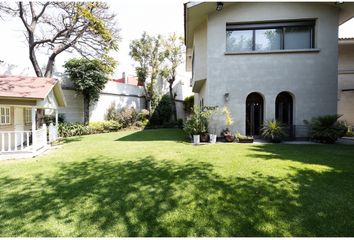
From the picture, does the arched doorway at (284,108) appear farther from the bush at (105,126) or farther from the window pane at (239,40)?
the bush at (105,126)

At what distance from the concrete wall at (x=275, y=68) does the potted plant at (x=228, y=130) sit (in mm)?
333

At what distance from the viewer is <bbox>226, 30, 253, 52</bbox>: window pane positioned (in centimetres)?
1145

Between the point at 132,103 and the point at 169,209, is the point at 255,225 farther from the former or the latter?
the point at 132,103

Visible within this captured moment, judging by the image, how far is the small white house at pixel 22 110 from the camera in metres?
8.78

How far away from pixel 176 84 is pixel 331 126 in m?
18.1

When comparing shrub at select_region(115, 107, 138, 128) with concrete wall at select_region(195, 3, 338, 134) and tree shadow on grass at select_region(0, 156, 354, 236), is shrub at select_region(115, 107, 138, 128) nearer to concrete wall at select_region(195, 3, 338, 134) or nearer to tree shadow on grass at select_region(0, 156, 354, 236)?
concrete wall at select_region(195, 3, 338, 134)

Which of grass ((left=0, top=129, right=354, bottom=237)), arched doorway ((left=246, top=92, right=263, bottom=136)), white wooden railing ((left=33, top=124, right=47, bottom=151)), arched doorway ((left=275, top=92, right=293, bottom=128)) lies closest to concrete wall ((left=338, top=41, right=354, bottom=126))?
arched doorway ((left=275, top=92, right=293, bottom=128))

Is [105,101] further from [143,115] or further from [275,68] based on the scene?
[275,68]

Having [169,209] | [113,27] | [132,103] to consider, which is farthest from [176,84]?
[169,209]

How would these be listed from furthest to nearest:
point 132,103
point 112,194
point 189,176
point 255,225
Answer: point 132,103 < point 189,176 < point 112,194 < point 255,225

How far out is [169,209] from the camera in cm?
372

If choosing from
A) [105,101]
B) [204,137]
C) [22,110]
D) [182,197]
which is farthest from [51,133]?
→ [182,197]

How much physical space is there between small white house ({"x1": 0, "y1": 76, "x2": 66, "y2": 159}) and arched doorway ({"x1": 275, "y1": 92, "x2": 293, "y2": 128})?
12158 millimetres

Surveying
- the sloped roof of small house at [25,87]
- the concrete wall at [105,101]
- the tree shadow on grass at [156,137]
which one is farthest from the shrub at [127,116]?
the sloped roof of small house at [25,87]
